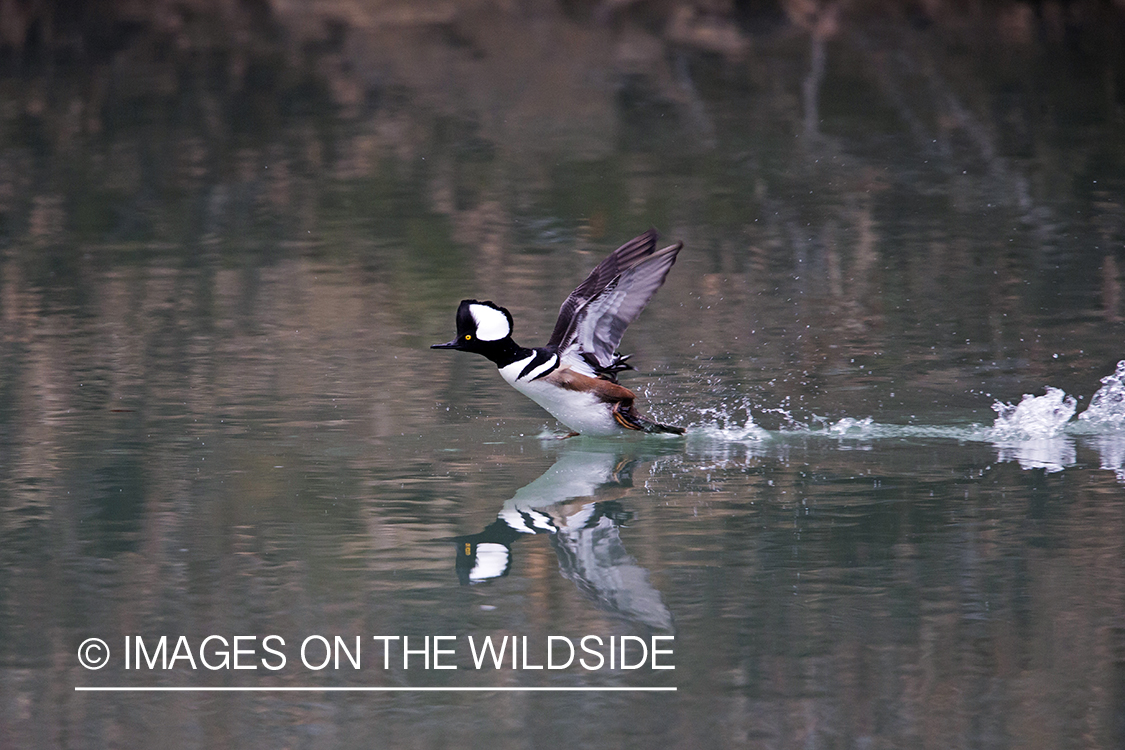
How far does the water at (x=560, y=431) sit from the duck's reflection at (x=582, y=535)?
0.9 inches

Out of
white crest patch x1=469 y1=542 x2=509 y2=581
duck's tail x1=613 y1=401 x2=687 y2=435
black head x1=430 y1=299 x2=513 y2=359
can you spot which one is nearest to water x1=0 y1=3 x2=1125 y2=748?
white crest patch x1=469 y1=542 x2=509 y2=581

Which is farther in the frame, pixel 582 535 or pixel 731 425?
pixel 731 425

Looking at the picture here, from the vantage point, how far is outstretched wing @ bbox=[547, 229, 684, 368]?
689cm

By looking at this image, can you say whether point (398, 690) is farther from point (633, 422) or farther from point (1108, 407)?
point (1108, 407)

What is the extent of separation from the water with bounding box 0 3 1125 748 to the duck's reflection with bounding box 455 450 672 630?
0.02 m

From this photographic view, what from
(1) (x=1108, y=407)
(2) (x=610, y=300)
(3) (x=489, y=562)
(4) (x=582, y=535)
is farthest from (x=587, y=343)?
(1) (x=1108, y=407)

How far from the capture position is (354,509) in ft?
20.0

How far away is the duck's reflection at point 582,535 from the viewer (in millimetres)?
5145

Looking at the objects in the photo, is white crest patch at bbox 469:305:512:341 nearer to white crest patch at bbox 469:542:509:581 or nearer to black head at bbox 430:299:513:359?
black head at bbox 430:299:513:359

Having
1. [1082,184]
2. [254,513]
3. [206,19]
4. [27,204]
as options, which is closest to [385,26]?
[206,19]

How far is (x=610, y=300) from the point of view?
275 inches

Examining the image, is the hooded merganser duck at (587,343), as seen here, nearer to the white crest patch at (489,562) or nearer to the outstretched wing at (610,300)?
the outstretched wing at (610,300)

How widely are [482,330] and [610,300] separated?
0.53 metres

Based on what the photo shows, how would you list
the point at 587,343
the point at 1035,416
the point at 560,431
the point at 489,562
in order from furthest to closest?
the point at 560,431, the point at 1035,416, the point at 587,343, the point at 489,562
